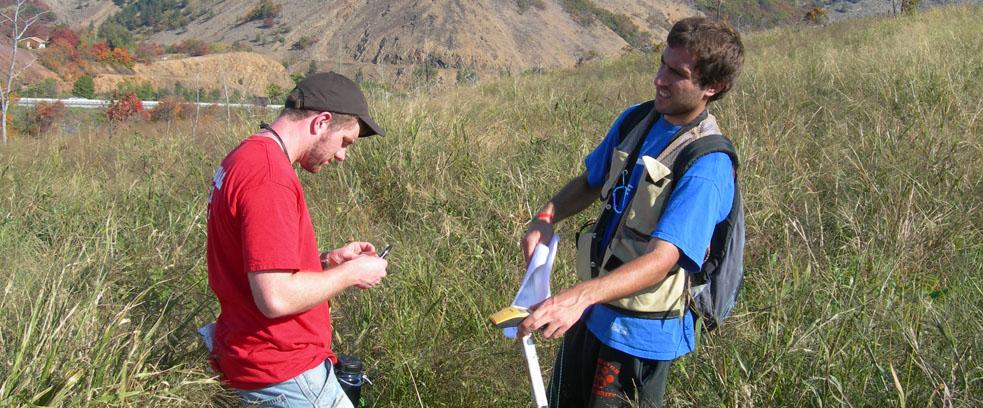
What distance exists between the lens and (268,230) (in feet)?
6.35

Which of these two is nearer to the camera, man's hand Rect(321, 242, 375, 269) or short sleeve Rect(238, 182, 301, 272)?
short sleeve Rect(238, 182, 301, 272)

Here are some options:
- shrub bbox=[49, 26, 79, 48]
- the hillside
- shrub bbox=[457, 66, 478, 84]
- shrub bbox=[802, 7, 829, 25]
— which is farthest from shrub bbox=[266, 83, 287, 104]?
shrub bbox=[49, 26, 79, 48]

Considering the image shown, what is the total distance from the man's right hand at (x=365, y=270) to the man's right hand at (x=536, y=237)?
0.44 metres

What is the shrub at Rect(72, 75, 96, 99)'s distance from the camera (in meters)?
35.0

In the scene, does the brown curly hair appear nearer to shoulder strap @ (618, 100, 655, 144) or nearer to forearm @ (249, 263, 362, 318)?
shoulder strap @ (618, 100, 655, 144)

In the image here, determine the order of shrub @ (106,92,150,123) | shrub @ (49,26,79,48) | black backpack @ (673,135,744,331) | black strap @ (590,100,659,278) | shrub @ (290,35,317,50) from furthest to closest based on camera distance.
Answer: shrub @ (290,35,317,50) → shrub @ (49,26,79,48) → shrub @ (106,92,150,123) → black strap @ (590,100,659,278) → black backpack @ (673,135,744,331)

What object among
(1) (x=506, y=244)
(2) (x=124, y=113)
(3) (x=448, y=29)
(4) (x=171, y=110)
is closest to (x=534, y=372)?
(1) (x=506, y=244)

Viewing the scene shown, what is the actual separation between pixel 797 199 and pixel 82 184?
513cm

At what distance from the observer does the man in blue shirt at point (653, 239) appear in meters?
1.86

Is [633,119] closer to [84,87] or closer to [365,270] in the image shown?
[365,270]

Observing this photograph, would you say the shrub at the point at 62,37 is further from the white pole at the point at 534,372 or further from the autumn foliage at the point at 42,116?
the white pole at the point at 534,372

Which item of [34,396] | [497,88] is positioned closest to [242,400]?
[34,396]

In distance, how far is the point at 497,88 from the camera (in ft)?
33.9

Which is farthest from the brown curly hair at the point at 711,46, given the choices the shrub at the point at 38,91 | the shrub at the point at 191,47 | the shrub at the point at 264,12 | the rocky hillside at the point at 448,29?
the shrub at the point at 264,12
